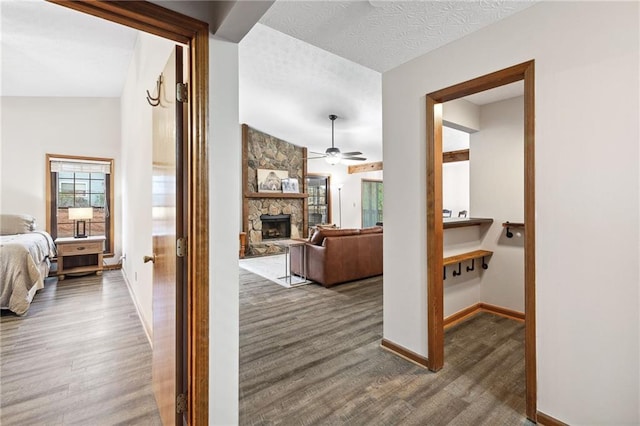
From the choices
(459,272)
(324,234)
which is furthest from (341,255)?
(459,272)

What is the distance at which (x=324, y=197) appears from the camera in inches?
376

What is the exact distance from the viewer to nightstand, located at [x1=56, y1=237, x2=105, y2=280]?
15.5 feet

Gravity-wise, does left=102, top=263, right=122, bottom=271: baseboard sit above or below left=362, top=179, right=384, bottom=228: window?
below

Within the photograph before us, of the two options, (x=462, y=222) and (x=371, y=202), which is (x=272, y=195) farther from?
(x=462, y=222)

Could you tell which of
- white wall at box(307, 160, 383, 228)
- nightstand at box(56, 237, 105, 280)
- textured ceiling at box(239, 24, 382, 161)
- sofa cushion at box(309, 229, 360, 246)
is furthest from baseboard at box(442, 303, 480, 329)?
white wall at box(307, 160, 383, 228)

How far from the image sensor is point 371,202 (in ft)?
34.6

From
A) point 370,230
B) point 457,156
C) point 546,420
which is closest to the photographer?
point 546,420

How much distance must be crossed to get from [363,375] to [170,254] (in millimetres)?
1560

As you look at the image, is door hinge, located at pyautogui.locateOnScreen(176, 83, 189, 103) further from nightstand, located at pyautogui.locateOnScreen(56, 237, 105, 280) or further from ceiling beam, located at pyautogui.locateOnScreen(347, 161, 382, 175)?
ceiling beam, located at pyautogui.locateOnScreen(347, 161, 382, 175)

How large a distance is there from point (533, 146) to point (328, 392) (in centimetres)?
194

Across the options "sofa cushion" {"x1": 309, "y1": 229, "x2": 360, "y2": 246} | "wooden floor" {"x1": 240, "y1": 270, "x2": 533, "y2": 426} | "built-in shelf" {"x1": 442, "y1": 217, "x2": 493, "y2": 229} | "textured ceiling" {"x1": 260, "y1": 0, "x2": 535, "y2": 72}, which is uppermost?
"textured ceiling" {"x1": 260, "y1": 0, "x2": 535, "y2": 72}

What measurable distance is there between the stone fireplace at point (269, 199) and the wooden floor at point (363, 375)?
4.44 m

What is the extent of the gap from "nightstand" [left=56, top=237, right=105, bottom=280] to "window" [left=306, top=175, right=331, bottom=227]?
214 inches

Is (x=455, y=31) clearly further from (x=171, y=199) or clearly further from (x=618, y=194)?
(x=171, y=199)
